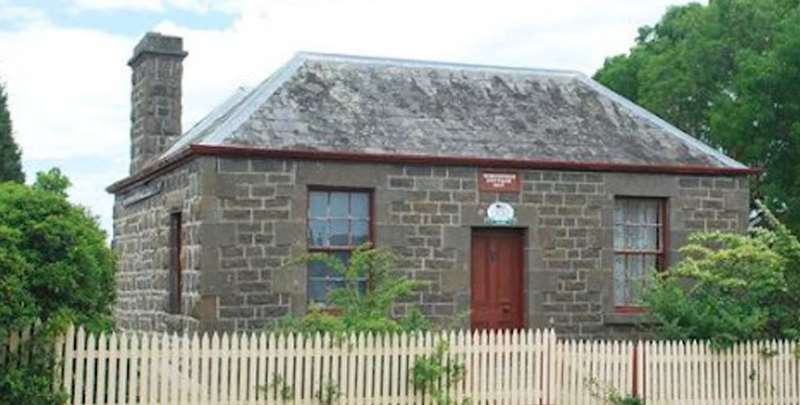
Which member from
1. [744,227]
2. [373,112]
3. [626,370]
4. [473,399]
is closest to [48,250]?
[473,399]

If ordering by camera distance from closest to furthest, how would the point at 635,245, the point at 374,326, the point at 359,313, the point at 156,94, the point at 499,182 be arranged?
the point at 374,326 < the point at 359,313 < the point at 499,182 < the point at 635,245 < the point at 156,94

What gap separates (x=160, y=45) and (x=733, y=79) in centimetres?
1398

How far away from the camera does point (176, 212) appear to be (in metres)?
16.5

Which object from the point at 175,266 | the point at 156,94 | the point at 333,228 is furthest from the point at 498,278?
the point at 156,94

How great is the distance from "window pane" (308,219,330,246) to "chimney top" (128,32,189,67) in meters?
5.24

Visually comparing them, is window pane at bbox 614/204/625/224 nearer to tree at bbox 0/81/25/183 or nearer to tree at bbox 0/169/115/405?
tree at bbox 0/169/115/405

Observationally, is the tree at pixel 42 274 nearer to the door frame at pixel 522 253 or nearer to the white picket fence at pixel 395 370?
the white picket fence at pixel 395 370

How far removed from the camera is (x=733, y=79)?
26.6 meters

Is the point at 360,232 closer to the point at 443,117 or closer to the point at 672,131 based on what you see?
the point at 443,117

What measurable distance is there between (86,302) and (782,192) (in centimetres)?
1888

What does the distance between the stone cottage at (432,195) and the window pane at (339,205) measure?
0.07 feet

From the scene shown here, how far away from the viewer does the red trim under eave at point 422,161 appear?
15008mm

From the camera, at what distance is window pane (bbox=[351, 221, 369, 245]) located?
16000 mm

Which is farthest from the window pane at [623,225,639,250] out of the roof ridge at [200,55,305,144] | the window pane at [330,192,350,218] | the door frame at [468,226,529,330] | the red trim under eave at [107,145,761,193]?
the roof ridge at [200,55,305,144]
